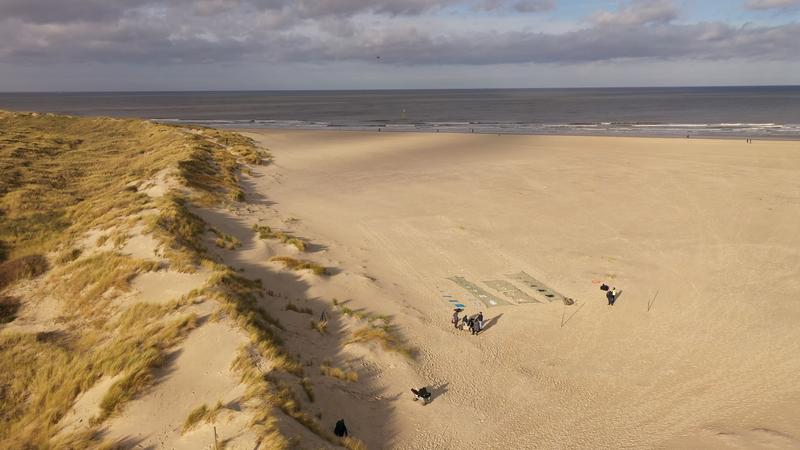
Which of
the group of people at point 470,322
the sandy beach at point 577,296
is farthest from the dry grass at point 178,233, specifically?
the group of people at point 470,322

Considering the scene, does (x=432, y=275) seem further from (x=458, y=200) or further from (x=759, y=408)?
(x=458, y=200)

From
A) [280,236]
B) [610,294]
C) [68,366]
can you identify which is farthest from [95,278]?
[610,294]

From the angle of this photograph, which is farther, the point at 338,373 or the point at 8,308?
the point at 8,308

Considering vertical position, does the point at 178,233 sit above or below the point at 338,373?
above

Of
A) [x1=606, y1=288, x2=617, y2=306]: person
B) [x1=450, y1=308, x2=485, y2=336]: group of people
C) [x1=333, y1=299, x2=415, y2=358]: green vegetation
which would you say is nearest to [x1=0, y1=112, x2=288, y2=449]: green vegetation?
[x1=333, y1=299, x2=415, y2=358]: green vegetation

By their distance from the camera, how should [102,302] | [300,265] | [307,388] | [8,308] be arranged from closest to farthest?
[307,388] < [102,302] < [8,308] < [300,265]

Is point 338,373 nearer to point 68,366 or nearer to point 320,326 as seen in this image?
point 320,326
